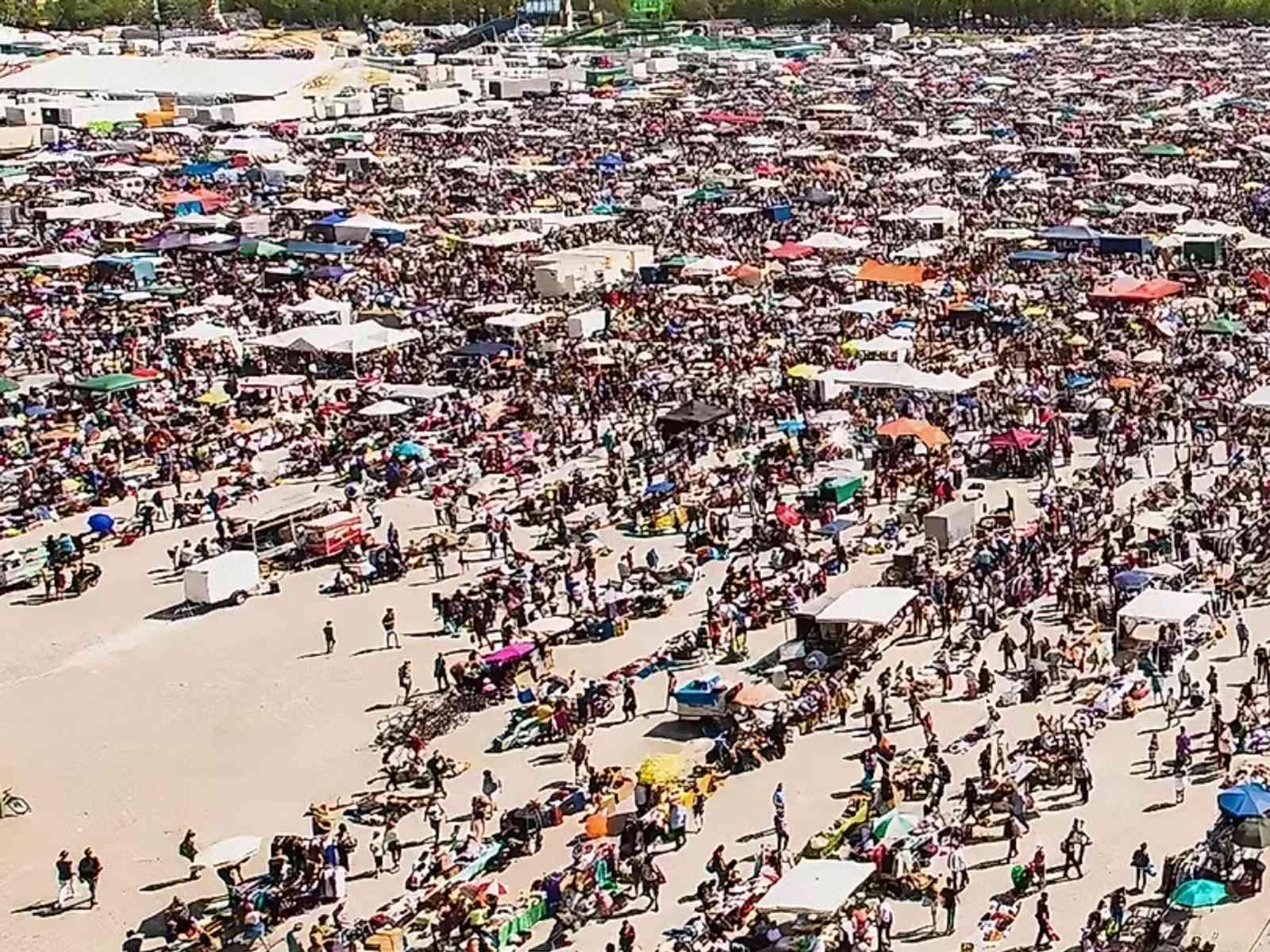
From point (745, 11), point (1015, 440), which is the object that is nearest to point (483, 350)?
point (1015, 440)

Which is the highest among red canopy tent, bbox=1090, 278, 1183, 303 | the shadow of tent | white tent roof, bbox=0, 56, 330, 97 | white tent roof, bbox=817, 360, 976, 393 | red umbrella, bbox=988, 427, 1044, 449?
white tent roof, bbox=0, 56, 330, 97

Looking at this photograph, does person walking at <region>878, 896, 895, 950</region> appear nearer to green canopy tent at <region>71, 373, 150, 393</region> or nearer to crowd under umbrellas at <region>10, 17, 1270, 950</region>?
crowd under umbrellas at <region>10, 17, 1270, 950</region>

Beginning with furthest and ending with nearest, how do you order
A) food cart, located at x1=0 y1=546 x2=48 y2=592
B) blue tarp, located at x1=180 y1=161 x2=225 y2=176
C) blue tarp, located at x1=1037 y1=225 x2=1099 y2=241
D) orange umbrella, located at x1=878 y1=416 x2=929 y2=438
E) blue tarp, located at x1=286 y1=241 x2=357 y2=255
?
1. blue tarp, located at x1=180 y1=161 x2=225 y2=176
2. blue tarp, located at x1=286 y1=241 x2=357 y2=255
3. blue tarp, located at x1=1037 y1=225 x2=1099 y2=241
4. orange umbrella, located at x1=878 y1=416 x2=929 y2=438
5. food cart, located at x1=0 y1=546 x2=48 y2=592

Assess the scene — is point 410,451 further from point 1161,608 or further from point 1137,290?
point 1137,290

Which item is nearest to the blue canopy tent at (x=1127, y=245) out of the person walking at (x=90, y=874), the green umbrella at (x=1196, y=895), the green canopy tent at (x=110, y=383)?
the green canopy tent at (x=110, y=383)

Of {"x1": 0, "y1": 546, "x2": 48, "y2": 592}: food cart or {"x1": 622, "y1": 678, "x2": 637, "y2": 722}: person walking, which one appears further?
{"x1": 0, "y1": 546, "x2": 48, "y2": 592}: food cart

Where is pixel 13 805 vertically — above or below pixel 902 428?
below

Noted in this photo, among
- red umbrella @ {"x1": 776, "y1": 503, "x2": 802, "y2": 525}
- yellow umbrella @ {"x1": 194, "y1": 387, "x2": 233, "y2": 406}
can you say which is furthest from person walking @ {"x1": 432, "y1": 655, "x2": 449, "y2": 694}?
yellow umbrella @ {"x1": 194, "y1": 387, "x2": 233, "y2": 406}
